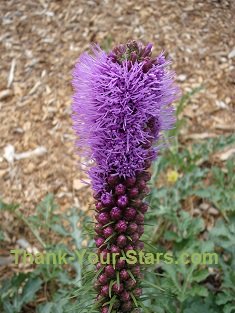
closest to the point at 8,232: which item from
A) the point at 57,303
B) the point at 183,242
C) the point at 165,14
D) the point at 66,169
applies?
the point at 66,169

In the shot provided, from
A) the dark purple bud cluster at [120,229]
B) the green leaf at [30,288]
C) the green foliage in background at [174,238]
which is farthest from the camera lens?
the green leaf at [30,288]

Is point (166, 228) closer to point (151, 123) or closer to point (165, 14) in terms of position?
point (151, 123)

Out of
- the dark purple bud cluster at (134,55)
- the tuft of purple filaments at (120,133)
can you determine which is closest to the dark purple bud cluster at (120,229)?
the tuft of purple filaments at (120,133)

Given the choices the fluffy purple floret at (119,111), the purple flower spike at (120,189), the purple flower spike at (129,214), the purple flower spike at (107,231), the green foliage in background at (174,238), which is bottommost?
the green foliage in background at (174,238)

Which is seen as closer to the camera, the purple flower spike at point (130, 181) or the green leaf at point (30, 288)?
the purple flower spike at point (130, 181)

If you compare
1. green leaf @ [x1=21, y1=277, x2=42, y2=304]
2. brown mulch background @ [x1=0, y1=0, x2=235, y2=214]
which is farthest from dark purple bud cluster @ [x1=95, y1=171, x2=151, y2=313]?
brown mulch background @ [x1=0, y1=0, x2=235, y2=214]

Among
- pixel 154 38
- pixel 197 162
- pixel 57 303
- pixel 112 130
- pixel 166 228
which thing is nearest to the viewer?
pixel 112 130

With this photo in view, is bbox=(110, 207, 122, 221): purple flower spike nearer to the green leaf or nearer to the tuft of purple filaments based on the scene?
the tuft of purple filaments

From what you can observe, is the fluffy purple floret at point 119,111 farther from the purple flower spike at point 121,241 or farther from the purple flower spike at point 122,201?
the purple flower spike at point 121,241
